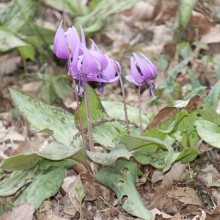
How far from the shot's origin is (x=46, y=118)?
274 centimetres

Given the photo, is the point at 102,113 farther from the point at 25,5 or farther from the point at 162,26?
the point at 162,26

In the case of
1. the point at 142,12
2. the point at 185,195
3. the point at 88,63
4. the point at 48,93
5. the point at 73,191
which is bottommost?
the point at 142,12

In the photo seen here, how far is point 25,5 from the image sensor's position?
4.10 meters

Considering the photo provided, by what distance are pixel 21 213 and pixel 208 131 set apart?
86cm

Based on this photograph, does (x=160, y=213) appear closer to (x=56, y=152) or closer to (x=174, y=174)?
(x=174, y=174)

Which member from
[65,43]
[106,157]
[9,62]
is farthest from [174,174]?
[9,62]

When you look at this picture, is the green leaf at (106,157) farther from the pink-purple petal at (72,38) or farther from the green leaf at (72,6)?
the green leaf at (72,6)

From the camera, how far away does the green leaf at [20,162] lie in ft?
7.54

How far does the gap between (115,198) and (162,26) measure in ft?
8.39

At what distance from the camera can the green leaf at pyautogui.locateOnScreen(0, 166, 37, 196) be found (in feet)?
8.02

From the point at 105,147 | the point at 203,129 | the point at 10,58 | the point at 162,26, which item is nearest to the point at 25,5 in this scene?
the point at 10,58

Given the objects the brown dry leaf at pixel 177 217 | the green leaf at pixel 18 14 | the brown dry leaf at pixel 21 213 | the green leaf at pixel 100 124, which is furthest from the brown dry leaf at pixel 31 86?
the brown dry leaf at pixel 177 217

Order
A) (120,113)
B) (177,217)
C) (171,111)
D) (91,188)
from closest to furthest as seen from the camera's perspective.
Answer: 1. (177,217)
2. (91,188)
3. (171,111)
4. (120,113)

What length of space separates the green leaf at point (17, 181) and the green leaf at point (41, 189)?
3 cm
